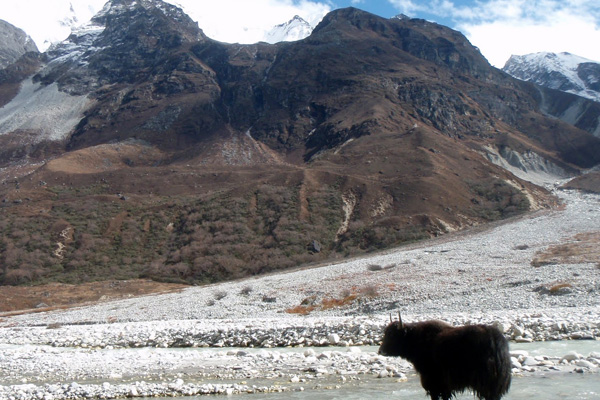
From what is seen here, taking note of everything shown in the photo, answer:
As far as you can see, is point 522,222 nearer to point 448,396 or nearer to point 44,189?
point 448,396

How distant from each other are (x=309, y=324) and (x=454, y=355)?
17.2m

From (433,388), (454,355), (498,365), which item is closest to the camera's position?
(498,365)

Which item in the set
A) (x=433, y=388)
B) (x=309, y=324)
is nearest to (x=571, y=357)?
(x=433, y=388)

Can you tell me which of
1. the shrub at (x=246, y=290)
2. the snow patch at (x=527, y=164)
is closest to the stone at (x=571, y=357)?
the shrub at (x=246, y=290)

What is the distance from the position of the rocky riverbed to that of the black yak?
5328 mm

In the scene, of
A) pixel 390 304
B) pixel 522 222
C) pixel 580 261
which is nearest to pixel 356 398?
pixel 390 304

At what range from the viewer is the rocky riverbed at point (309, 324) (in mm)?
16828

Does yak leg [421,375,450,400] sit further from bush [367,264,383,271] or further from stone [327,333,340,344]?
bush [367,264,383,271]

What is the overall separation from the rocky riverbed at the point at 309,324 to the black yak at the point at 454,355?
210 inches

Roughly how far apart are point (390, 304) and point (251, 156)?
13569 centimetres

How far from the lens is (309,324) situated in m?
26.8

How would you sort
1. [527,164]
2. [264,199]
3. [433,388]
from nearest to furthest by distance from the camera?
[433,388], [264,199], [527,164]

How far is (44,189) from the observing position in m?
110

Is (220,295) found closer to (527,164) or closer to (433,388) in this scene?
(433,388)
